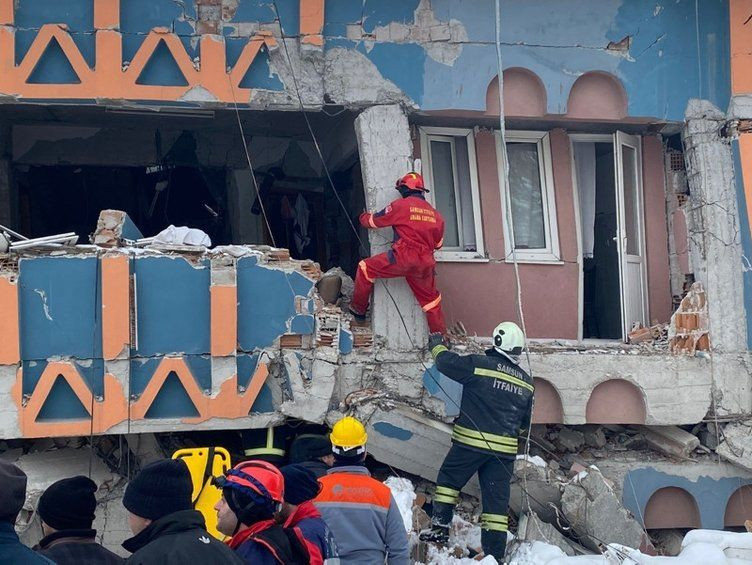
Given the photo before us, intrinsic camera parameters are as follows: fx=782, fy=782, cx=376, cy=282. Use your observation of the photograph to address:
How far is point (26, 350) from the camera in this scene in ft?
19.9

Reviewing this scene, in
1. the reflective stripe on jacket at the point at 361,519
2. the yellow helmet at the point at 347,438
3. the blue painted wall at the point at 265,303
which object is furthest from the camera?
the blue painted wall at the point at 265,303

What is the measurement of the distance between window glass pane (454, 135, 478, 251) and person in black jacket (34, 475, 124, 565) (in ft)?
16.6

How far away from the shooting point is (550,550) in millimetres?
5961

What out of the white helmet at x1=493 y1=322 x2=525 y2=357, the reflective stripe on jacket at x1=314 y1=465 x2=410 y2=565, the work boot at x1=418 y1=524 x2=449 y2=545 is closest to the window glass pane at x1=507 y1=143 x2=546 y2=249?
the white helmet at x1=493 y1=322 x2=525 y2=357

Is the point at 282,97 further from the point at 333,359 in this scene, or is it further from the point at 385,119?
the point at 333,359

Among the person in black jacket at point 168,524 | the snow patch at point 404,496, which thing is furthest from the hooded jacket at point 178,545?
the snow patch at point 404,496

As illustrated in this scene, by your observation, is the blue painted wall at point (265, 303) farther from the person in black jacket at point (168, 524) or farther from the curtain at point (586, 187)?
the person in black jacket at point (168, 524)

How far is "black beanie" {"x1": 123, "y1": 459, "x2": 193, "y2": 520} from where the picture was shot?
3.04 metres

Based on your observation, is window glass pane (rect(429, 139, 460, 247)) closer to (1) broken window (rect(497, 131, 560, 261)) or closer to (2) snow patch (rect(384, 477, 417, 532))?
(1) broken window (rect(497, 131, 560, 261))

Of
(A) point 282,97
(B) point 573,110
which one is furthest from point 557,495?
(A) point 282,97

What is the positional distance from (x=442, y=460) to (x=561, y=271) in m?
2.29

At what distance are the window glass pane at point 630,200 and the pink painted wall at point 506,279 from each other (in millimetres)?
600

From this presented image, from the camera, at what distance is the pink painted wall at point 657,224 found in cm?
782

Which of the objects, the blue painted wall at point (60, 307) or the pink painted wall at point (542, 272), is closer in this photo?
the blue painted wall at point (60, 307)
